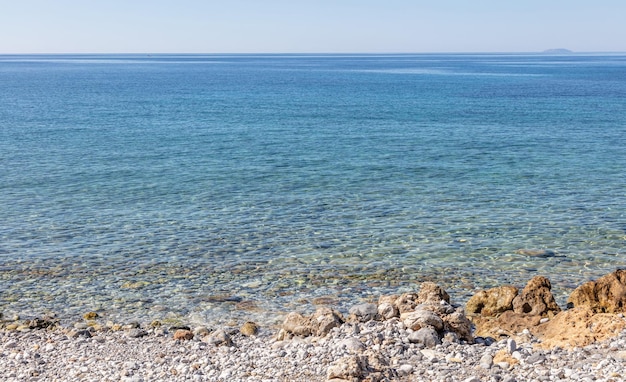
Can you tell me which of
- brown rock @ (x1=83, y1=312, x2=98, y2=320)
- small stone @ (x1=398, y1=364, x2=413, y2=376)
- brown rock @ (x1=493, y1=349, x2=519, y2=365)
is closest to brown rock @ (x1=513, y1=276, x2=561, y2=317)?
brown rock @ (x1=493, y1=349, x2=519, y2=365)

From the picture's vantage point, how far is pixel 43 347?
58.9ft

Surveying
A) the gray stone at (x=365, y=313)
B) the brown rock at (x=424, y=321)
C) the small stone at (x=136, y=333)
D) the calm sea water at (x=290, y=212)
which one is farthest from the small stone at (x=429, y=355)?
the small stone at (x=136, y=333)

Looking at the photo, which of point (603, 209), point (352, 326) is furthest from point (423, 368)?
point (603, 209)

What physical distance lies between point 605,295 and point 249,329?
1003cm

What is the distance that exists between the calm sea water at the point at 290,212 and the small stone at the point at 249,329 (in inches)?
49.3

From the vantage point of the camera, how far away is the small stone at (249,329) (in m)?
18.9

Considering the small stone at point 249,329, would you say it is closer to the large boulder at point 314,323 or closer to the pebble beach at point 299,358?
the pebble beach at point 299,358

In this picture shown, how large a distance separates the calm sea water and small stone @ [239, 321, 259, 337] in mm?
1253

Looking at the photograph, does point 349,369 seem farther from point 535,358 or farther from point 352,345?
point 535,358

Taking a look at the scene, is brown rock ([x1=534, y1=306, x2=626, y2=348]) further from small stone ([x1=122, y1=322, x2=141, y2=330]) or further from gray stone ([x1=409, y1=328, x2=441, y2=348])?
small stone ([x1=122, y1=322, x2=141, y2=330])

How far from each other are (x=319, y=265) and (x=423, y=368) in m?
10.7

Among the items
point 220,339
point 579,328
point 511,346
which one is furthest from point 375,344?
point 579,328

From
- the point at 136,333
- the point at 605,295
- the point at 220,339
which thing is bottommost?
the point at 136,333

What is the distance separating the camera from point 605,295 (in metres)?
19.1
